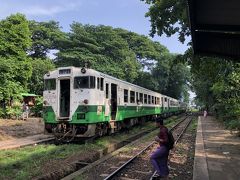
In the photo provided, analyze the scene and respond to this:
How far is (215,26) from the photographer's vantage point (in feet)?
26.0

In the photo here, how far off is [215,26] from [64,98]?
10.3 m

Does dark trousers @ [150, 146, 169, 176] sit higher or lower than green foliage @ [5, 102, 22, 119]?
lower

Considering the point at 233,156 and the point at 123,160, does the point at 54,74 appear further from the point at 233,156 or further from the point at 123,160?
the point at 233,156

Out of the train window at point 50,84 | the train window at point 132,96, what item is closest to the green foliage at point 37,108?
the train window at point 132,96

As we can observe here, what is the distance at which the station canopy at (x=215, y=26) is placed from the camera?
664cm

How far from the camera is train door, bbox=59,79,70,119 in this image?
16844 mm

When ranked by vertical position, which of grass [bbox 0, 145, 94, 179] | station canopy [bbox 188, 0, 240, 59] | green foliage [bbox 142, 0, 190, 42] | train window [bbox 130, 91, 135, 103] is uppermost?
green foliage [bbox 142, 0, 190, 42]

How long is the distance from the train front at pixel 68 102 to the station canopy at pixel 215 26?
23.9 feet

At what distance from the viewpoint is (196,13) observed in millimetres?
6980

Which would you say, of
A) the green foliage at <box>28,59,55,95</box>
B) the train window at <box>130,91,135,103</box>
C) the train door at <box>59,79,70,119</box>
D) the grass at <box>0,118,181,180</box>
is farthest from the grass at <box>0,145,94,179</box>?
the green foliage at <box>28,59,55,95</box>

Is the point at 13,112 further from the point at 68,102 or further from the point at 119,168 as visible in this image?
the point at 119,168

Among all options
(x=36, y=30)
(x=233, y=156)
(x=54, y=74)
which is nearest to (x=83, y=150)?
(x=54, y=74)

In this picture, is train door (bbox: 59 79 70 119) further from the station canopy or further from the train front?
the station canopy

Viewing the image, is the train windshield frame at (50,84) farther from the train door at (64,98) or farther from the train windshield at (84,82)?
the train windshield at (84,82)
